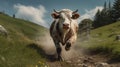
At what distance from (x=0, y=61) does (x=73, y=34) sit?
41.2 ft

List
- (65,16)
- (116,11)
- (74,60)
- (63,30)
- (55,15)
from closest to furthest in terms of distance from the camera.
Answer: (65,16) < (63,30) < (55,15) < (74,60) < (116,11)

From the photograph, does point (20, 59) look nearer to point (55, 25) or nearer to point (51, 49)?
point (55, 25)

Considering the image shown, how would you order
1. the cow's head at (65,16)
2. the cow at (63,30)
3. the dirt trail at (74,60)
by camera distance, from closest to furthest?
the dirt trail at (74,60)
the cow's head at (65,16)
the cow at (63,30)

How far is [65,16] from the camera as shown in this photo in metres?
22.5

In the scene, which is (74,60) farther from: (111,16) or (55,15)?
(111,16)

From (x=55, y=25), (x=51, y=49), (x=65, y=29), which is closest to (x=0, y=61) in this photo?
(x=65, y=29)

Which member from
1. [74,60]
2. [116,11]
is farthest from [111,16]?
[74,60]

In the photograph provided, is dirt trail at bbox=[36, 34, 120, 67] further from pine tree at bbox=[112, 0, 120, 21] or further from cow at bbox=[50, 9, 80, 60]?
pine tree at bbox=[112, 0, 120, 21]

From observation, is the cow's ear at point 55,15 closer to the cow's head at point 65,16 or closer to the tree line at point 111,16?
the cow's head at point 65,16

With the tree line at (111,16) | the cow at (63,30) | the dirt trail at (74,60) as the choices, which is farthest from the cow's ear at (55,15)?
the tree line at (111,16)

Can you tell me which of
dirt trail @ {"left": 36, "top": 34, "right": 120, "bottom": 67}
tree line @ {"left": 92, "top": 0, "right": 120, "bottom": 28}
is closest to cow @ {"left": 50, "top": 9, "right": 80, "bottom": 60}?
dirt trail @ {"left": 36, "top": 34, "right": 120, "bottom": 67}

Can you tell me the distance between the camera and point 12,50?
48.6 ft

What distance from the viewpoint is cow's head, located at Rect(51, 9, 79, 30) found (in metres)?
21.5

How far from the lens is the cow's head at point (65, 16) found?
21.5 meters
